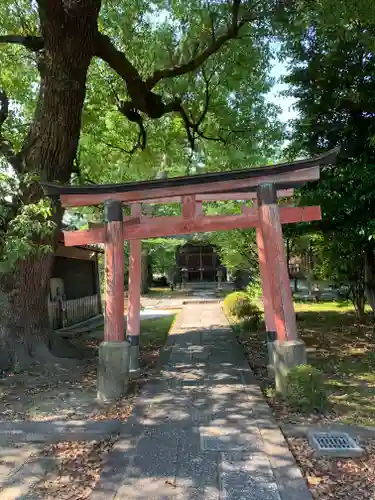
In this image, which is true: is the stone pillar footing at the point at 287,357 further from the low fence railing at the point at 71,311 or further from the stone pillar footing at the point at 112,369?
the low fence railing at the point at 71,311

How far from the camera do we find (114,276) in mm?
6344

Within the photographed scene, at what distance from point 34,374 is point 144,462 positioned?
3.95 metres

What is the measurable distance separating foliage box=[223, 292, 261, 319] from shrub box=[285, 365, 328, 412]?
23.8 ft

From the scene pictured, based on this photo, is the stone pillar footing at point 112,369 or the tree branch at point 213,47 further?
the tree branch at point 213,47

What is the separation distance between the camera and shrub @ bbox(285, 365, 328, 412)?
212 inches

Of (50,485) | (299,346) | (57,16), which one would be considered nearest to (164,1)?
(57,16)

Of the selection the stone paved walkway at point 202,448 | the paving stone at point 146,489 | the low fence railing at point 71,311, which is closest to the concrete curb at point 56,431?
the stone paved walkway at point 202,448

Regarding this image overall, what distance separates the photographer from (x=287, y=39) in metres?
10.5

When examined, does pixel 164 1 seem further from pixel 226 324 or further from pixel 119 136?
pixel 226 324

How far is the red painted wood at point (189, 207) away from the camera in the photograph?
656cm

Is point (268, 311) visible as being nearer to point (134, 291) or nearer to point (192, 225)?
point (192, 225)

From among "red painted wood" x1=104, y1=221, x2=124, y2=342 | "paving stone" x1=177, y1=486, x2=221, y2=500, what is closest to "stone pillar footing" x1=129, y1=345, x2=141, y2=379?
"red painted wood" x1=104, y1=221, x2=124, y2=342

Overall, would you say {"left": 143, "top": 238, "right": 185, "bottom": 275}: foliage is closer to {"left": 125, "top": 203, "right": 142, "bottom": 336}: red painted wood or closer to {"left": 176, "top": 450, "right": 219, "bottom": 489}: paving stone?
{"left": 125, "top": 203, "right": 142, "bottom": 336}: red painted wood

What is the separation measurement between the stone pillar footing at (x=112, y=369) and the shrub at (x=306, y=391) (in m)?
2.33
